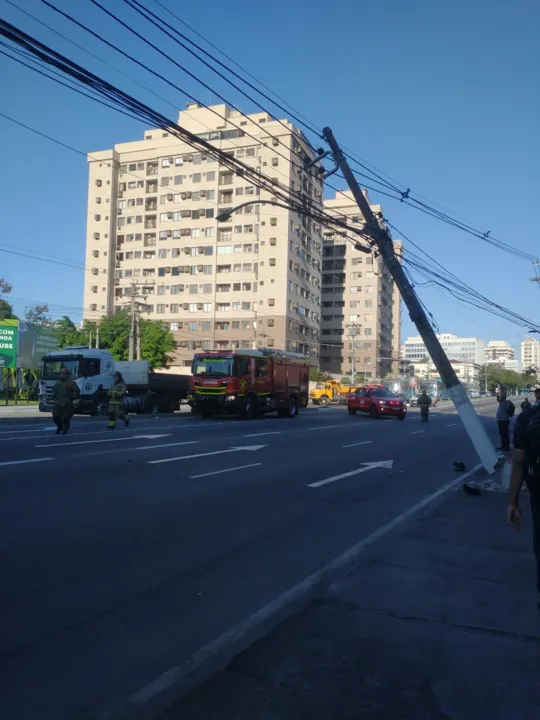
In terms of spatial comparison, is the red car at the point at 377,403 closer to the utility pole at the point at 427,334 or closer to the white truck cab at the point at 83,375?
the white truck cab at the point at 83,375

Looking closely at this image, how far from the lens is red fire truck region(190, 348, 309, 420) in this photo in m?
26.1

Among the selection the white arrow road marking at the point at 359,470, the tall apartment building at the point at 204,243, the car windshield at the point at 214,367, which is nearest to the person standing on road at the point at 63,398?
the white arrow road marking at the point at 359,470

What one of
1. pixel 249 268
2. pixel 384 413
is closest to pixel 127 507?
pixel 384 413

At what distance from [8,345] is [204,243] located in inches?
1902

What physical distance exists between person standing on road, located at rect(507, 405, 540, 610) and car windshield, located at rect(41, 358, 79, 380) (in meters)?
22.2

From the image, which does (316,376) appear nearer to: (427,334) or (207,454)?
(207,454)

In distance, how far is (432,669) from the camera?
3.88m

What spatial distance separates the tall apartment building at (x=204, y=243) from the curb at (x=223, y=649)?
228ft

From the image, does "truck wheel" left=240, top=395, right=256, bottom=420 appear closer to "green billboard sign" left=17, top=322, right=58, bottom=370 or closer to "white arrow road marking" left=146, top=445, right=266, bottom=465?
"white arrow road marking" left=146, top=445, right=266, bottom=465

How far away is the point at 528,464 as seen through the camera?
4656 mm

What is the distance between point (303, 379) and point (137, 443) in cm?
1844

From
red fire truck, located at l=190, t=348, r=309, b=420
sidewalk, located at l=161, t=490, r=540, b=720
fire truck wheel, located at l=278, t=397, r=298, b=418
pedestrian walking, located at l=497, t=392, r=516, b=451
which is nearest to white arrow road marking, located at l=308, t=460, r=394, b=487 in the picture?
sidewalk, located at l=161, t=490, r=540, b=720

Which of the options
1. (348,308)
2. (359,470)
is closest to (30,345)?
(359,470)

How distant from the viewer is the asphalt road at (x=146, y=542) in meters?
3.86
